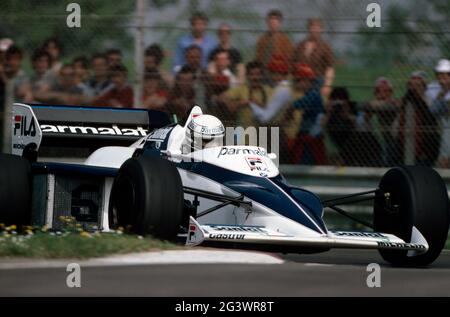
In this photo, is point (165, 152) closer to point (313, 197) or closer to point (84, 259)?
point (313, 197)

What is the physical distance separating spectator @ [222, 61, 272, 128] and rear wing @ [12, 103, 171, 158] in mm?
791

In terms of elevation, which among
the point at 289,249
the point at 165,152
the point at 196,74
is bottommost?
the point at 289,249

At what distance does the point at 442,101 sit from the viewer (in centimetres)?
1096

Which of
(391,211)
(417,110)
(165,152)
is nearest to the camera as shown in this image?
(391,211)

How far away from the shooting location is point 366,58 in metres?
11.1

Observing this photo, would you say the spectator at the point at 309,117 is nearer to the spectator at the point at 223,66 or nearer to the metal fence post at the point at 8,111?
the spectator at the point at 223,66

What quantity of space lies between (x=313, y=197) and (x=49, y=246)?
206 centimetres

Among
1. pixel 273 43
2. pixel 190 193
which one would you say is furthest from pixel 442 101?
pixel 190 193

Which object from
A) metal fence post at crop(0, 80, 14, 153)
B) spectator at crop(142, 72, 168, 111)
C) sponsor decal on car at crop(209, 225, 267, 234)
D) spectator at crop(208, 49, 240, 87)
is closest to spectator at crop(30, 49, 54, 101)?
metal fence post at crop(0, 80, 14, 153)

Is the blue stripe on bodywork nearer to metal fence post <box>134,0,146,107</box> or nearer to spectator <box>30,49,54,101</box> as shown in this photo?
metal fence post <box>134,0,146,107</box>

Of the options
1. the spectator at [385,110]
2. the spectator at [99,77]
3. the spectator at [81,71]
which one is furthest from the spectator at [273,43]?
the spectator at [81,71]

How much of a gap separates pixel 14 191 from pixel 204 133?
5.16ft

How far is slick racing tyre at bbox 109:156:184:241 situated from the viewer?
7859mm

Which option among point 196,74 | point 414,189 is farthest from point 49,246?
point 196,74
